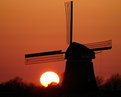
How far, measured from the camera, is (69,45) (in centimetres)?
3038

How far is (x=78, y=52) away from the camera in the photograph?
2959 centimetres

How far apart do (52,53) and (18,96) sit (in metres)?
3.67

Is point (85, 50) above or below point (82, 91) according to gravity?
above

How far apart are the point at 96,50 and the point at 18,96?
19.9ft

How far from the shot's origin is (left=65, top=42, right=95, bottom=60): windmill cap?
96.8 ft

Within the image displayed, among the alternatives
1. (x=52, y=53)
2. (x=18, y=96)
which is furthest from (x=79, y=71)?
(x=18, y=96)

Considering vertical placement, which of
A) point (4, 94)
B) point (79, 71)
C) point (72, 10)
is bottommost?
point (4, 94)

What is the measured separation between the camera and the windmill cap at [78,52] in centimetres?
2950

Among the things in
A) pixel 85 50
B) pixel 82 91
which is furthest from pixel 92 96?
pixel 85 50

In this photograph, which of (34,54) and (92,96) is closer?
(92,96)

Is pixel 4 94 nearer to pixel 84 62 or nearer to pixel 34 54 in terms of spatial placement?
pixel 34 54

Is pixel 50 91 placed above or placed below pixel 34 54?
below

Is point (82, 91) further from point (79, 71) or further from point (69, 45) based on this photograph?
point (69, 45)

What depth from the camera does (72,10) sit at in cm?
3269
